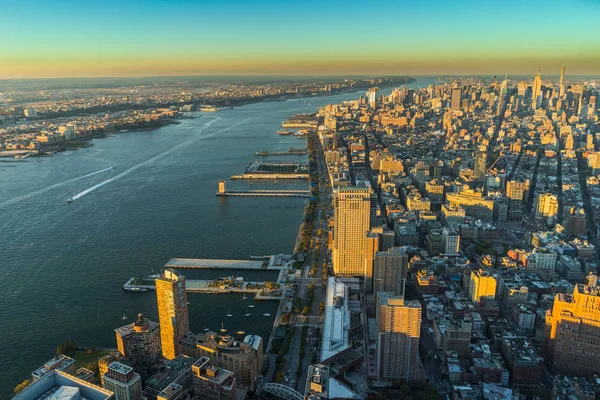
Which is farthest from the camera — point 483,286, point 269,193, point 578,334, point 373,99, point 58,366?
point 373,99

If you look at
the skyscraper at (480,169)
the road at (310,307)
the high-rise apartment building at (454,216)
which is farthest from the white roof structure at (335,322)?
the skyscraper at (480,169)

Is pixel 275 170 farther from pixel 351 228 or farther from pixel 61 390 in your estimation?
pixel 61 390

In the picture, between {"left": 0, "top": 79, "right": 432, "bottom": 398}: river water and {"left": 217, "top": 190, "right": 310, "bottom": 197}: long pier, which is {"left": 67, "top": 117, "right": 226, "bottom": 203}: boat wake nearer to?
{"left": 0, "top": 79, "right": 432, "bottom": 398}: river water

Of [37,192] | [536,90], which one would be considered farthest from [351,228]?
[536,90]

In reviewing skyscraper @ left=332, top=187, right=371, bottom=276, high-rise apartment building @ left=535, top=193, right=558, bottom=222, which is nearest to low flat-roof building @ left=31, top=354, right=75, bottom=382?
skyscraper @ left=332, top=187, right=371, bottom=276

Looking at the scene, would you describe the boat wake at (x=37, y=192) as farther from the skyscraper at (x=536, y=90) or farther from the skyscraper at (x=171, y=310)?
the skyscraper at (x=536, y=90)
